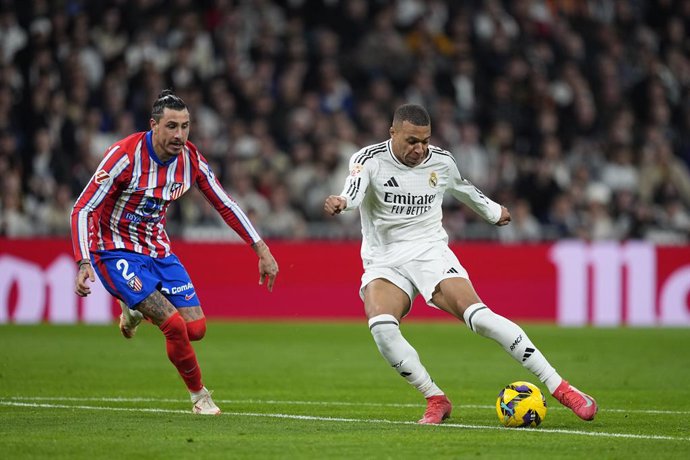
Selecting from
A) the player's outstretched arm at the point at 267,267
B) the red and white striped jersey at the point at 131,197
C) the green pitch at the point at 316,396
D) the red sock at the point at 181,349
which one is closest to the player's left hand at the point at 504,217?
the green pitch at the point at 316,396

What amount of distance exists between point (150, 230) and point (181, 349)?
96 centimetres

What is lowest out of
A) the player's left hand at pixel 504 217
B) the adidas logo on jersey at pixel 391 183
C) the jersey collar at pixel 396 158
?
the player's left hand at pixel 504 217

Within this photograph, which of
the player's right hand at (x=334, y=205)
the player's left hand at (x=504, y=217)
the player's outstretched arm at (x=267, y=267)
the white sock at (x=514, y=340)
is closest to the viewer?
the player's right hand at (x=334, y=205)

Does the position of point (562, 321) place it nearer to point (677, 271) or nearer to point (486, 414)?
point (677, 271)

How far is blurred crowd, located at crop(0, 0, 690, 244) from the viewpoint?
2070cm

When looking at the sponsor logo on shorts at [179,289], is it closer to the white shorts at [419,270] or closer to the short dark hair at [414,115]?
the white shorts at [419,270]

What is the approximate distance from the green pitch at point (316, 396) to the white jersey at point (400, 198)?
4.47 feet

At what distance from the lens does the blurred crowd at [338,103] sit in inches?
815

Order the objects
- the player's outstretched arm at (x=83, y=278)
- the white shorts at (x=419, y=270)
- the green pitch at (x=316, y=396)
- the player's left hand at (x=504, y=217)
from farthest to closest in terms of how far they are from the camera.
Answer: the player's left hand at (x=504, y=217) < the white shorts at (x=419, y=270) < the player's outstretched arm at (x=83, y=278) < the green pitch at (x=316, y=396)

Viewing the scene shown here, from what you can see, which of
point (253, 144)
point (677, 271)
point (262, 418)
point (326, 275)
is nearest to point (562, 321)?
point (677, 271)

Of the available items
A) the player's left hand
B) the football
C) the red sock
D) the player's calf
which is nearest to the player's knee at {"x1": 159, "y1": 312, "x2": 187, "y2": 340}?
the red sock

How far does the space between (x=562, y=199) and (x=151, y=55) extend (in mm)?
7624

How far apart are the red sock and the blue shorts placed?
10.9 inches

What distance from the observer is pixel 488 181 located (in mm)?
22156
